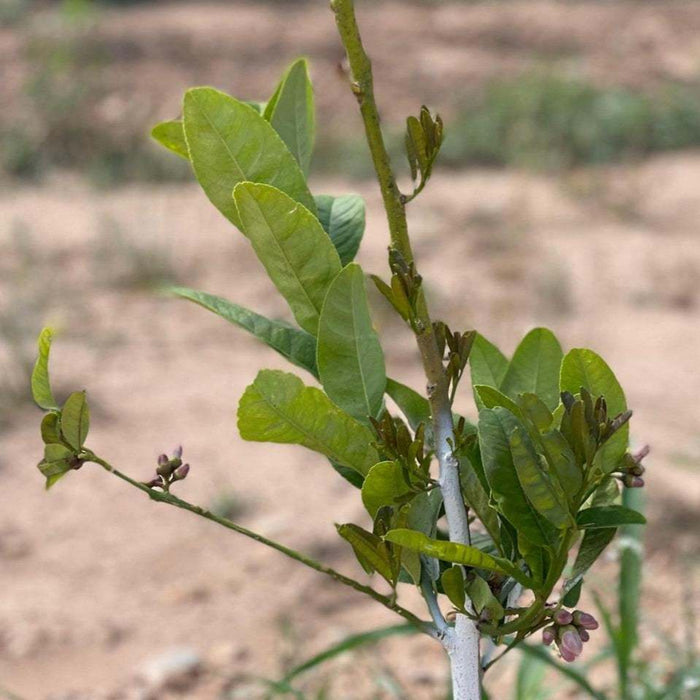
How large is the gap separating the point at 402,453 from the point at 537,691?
1035mm

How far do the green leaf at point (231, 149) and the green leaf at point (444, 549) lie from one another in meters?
0.30

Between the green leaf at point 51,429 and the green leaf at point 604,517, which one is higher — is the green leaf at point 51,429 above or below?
above

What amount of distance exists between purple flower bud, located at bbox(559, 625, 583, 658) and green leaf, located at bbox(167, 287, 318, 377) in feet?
1.01

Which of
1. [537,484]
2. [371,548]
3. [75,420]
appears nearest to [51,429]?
[75,420]

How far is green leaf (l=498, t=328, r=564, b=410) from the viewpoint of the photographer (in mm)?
1143

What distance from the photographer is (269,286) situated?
4859 mm

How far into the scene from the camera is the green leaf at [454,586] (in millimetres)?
944

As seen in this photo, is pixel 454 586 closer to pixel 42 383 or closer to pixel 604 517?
pixel 604 517

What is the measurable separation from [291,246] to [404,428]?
18 cm

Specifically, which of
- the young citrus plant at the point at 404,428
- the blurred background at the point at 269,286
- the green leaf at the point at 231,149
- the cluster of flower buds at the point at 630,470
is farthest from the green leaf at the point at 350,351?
the blurred background at the point at 269,286

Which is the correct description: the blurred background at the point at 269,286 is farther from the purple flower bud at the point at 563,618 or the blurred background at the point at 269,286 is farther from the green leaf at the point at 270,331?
the purple flower bud at the point at 563,618

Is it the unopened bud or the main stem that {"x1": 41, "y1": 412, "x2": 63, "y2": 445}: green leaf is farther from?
the main stem

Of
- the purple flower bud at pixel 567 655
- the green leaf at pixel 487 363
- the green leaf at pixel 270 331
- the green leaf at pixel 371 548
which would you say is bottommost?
the purple flower bud at pixel 567 655

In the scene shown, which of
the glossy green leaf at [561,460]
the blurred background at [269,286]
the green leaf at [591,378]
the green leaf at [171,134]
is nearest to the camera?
the glossy green leaf at [561,460]
